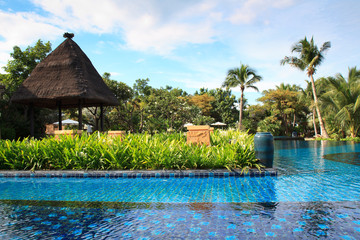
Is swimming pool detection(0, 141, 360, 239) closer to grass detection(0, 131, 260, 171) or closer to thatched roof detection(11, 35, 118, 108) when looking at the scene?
grass detection(0, 131, 260, 171)

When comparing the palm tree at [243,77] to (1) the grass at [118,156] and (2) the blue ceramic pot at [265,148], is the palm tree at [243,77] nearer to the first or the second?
(2) the blue ceramic pot at [265,148]

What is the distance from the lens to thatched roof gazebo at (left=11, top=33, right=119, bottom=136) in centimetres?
1236

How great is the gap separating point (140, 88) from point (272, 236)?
163ft

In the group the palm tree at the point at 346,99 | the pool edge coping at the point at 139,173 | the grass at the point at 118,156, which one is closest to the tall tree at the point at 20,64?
the grass at the point at 118,156

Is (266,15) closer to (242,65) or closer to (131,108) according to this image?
(131,108)

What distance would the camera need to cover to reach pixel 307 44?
25.8 metres

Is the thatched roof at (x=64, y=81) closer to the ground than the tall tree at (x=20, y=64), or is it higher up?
closer to the ground

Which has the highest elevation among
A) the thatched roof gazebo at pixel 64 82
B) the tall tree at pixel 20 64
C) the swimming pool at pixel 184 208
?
A: the tall tree at pixel 20 64

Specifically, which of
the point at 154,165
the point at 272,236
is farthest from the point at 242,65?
the point at 272,236

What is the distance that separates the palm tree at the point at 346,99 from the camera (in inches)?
821

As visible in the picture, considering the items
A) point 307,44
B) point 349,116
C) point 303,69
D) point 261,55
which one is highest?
point 307,44

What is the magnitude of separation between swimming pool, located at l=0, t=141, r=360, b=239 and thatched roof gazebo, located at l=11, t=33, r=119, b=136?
22.8 ft

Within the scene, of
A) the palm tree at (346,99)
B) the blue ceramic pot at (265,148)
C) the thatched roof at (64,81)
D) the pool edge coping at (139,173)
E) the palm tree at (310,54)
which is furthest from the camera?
the palm tree at (310,54)

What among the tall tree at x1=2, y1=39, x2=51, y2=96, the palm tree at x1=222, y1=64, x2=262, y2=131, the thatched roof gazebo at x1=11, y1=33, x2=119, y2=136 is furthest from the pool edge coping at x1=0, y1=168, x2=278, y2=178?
the palm tree at x1=222, y1=64, x2=262, y2=131
